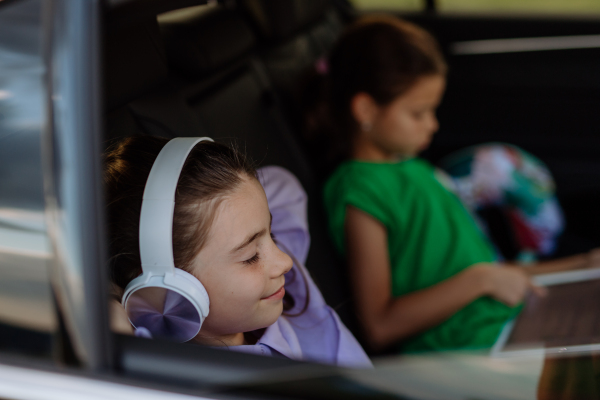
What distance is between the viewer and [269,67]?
5.20 feet

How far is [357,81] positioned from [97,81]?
92 cm

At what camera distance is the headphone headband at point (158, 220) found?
65cm

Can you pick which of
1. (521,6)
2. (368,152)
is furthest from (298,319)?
(521,6)

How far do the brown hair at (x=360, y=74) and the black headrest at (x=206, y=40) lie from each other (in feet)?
0.78

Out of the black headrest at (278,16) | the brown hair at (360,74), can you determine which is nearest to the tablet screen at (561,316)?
the brown hair at (360,74)

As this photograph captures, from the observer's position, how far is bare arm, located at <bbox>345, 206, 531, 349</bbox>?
1.19 meters

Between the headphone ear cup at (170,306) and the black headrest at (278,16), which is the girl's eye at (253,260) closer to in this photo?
the headphone ear cup at (170,306)

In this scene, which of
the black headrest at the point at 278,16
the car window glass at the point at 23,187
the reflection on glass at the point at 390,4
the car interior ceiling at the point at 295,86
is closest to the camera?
the car window glass at the point at 23,187

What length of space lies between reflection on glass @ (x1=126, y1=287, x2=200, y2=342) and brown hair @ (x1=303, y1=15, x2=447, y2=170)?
85cm

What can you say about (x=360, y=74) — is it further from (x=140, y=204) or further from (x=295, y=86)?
(x=140, y=204)

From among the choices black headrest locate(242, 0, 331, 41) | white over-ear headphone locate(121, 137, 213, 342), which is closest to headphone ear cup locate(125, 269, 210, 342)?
white over-ear headphone locate(121, 137, 213, 342)

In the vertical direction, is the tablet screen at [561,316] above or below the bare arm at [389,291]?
below

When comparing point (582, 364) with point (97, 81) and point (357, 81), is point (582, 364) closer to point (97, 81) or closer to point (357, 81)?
point (97, 81)

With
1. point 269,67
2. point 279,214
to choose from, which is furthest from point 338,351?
point 269,67
